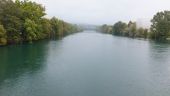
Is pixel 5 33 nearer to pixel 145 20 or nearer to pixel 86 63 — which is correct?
pixel 86 63

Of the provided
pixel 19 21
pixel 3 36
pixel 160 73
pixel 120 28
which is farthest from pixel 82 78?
pixel 120 28

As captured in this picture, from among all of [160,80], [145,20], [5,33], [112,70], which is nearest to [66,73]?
[112,70]

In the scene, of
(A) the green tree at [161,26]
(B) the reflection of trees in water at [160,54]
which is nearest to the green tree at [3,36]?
(B) the reflection of trees in water at [160,54]

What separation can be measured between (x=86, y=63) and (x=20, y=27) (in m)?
21.5

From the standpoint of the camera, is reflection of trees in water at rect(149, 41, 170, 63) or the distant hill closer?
reflection of trees in water at rect(149, 41, 170, 63)

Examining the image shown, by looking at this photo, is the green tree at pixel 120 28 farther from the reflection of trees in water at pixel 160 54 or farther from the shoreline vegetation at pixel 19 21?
the reflection of trees in water at pixel 160 54

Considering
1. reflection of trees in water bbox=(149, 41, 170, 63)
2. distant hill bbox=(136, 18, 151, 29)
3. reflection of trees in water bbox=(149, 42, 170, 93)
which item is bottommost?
reflection of trees in water bbox=(149, 42, 170, 93)

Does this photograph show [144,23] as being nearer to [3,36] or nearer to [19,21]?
[19,21]

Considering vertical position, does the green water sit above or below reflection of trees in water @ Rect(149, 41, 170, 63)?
below

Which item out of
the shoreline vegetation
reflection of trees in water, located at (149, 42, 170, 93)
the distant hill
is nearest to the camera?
reflection of trees in water, located at (149, 42, 170, 93)

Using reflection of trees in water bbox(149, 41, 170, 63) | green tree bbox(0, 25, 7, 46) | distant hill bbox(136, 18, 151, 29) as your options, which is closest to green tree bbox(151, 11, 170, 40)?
distant hill bbox(136, 18, 151, 29)

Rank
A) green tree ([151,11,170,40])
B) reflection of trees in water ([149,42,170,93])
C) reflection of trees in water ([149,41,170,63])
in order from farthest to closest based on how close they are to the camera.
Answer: green tree ([151,11,170,40]), reflection of trees in water ([149,41,170,63]), reflection of trees in water ([149,42,170,93])

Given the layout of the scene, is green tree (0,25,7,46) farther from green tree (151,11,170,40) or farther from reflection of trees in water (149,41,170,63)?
green tree (151,11,170,40)

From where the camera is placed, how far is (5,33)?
1635 inches
